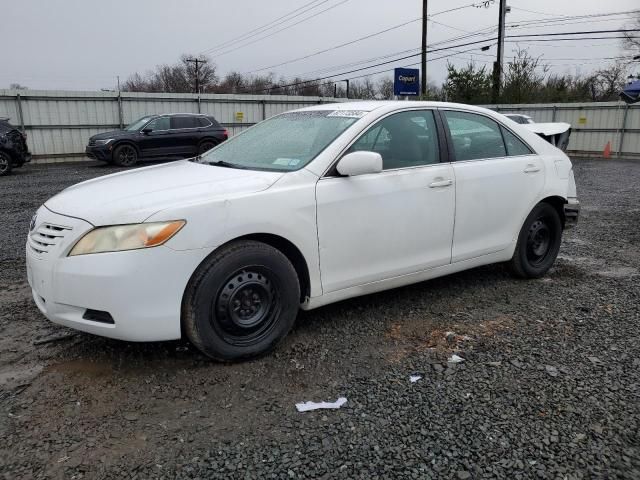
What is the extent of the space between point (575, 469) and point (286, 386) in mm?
1501

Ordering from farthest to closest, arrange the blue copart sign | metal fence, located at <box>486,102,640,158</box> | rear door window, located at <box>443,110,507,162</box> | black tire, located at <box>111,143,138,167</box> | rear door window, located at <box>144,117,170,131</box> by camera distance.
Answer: metal fence, located at <box>486,102,640,158</box>, the blue copart sign, rear door window, located at <box>144,117,170,131</box>, black tire, located at <box>111,143,138,167</box>, rear door window, located at <box>443,110,507,162</box>

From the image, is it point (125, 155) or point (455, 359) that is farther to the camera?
point (125, 155)

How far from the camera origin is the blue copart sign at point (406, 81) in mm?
19453

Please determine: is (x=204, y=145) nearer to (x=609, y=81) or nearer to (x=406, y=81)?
(x=406, y=81)

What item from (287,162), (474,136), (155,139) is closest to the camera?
(287,162)

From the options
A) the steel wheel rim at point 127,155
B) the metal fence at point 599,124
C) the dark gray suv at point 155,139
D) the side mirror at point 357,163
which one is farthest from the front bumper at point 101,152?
the metal fence at point 599,124

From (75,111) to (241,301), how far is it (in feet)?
63.2

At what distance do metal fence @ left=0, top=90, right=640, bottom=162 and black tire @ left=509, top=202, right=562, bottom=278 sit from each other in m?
18.8

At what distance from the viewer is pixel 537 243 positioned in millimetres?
4973

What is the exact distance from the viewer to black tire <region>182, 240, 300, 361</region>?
3033mm

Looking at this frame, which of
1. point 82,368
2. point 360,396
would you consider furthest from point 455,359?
point 82,368

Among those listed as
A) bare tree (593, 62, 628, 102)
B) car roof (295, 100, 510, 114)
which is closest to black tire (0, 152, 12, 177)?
car roof (295, 100, 510, 114)

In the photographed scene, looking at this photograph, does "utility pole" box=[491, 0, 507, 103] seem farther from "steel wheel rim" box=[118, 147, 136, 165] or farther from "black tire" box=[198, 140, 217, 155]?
"steel wheel rim" box=[118, 147, 136, 165]

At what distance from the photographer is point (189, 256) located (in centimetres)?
296
